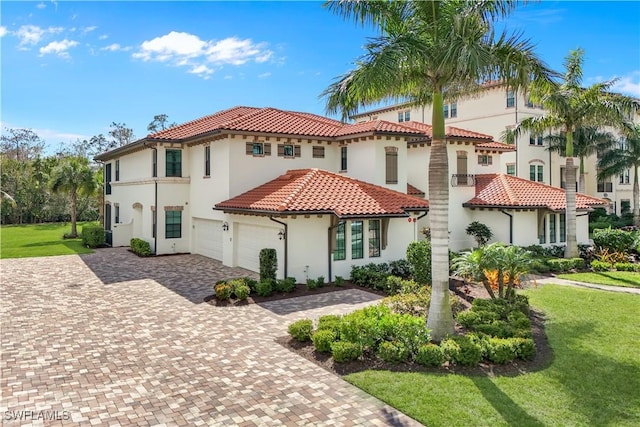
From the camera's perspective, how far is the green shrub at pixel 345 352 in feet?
30.3

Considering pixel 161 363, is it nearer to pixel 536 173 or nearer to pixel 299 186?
pixel 299 186

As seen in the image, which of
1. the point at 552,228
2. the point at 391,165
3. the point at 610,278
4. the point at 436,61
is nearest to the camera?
the point at 436,61

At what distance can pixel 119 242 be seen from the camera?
29062 millimetres

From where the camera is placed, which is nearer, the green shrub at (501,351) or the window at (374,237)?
the green shrub at (501,351)

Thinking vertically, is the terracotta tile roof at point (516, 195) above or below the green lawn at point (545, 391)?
above

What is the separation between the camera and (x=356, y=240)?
18.4m

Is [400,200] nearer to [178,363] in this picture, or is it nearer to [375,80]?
[375,80]

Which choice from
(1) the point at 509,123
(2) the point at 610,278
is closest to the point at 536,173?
(1) the point at 509,123

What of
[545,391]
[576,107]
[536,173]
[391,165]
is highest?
[576,107]

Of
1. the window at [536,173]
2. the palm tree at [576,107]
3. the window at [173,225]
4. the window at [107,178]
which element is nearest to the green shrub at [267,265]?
the window at [173,225]

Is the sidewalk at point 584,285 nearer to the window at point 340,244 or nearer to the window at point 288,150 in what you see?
the window at point 340,244

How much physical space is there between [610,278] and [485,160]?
1128 cm

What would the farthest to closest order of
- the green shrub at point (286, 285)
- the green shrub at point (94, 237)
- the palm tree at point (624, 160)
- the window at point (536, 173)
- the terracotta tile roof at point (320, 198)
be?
1. the palm tree at point (624, 160)
2. the window at point (536, 173)
3. the green shrub at point (94, 237)
4. the terracotta tile roof at point (320, 198)
5. the green shrub at point (286, 285)

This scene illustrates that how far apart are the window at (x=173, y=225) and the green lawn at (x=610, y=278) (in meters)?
19.7
